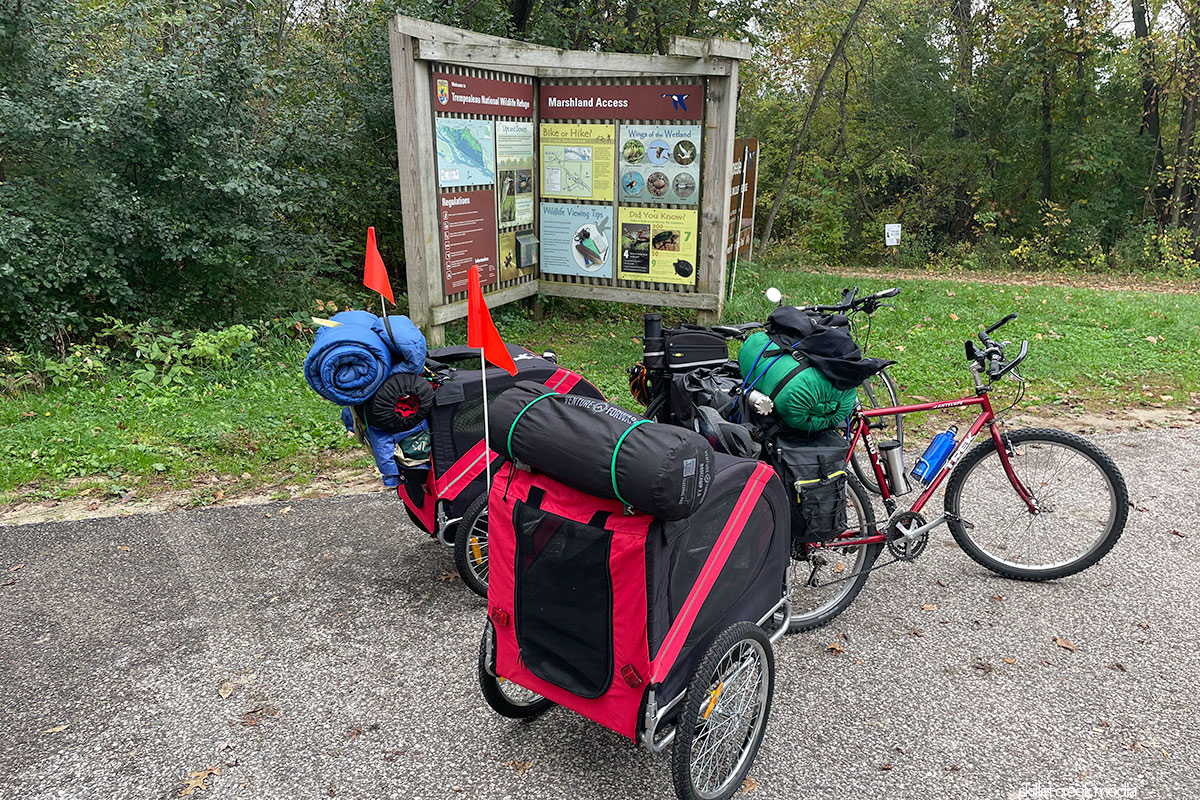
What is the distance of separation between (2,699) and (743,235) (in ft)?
36.5

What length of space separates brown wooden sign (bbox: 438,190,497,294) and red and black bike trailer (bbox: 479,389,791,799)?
15.1 feet

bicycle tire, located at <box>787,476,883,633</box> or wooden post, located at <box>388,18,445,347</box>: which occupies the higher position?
wooden post, located at <box>388,18,445,347</box>

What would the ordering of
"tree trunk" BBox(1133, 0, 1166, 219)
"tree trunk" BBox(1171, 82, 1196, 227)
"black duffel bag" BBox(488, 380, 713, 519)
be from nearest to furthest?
"black duffel bag" BBox(488, 380, 713, 519), "tree trunk" BBox(1171, 82, 1196, 227), "tree trunk" BBox(1133, 0, 1166, 219)

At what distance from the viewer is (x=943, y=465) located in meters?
3.95

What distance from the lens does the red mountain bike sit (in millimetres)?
3760

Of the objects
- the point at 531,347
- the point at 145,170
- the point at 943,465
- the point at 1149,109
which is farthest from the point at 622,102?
the point at 1149,109

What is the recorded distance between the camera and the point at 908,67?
19609 millimetres

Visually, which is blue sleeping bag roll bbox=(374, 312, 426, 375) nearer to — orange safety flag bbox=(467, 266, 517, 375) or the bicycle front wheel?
orange safety flag bbox=(467, 266, 517, 375)

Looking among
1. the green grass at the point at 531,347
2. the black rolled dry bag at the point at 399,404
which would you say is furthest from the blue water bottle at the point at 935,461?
the green grass at the point at 531,347

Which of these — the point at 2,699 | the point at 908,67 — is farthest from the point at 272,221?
the point at 908,67

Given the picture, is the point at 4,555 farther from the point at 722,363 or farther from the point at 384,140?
the point at 384,140

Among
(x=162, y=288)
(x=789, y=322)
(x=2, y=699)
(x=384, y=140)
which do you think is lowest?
(x=2, y=699)

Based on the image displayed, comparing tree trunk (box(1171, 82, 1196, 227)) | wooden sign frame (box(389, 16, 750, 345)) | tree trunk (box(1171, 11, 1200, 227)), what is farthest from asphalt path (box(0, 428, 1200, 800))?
tree trunk (box(1171, 82, 1196, 227))

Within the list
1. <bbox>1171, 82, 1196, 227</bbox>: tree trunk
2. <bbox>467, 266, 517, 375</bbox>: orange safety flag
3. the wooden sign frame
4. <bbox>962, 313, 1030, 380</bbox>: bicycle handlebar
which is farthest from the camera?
<bbox>1171, 82, 1196, 227</bbox>: tree trunk
